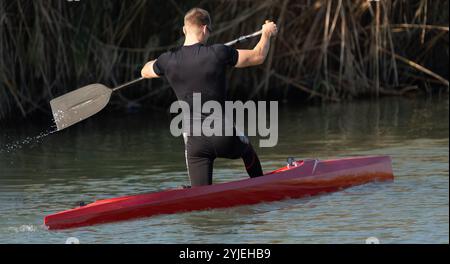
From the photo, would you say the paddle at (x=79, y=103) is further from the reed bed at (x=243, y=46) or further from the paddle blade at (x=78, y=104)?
the reed bed at (x=243, y=46)

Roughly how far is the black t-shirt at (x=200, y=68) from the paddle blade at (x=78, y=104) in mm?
1549

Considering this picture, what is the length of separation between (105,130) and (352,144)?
2.97 meters

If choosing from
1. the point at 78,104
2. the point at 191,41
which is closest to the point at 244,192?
the point at 191,41

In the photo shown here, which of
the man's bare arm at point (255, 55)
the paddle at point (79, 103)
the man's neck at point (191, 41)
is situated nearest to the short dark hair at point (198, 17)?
the man's neck at point (191, 41)

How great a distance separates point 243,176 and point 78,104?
1.50 meters

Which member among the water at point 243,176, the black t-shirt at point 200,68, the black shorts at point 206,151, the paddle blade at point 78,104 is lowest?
the water at point 243,176

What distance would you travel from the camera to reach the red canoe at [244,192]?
353 inches

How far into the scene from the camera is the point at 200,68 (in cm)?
915

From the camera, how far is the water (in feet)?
28.6

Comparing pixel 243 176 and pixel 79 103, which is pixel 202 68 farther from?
pixel 243 176

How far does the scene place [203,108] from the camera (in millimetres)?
9203

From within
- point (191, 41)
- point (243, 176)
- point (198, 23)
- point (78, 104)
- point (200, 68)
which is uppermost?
point (198, 23)

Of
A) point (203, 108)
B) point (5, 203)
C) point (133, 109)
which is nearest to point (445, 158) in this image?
point (203, 108)

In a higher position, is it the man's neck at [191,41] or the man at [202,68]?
the man's neck at [191,41]
